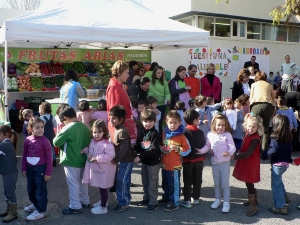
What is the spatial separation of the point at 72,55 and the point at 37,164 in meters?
7.70

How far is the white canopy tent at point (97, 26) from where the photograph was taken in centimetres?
695

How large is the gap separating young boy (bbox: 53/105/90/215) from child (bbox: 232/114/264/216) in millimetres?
2017

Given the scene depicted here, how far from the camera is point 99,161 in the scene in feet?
15.5

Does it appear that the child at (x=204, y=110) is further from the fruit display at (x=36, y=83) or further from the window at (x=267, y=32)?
the window at (x=267, y=32)

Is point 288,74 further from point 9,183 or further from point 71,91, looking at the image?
point 9,183

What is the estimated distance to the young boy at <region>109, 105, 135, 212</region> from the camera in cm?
486

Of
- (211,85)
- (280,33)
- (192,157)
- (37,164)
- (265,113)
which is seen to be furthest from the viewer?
(280,33)

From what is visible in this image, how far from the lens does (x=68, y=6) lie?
8.08 meters

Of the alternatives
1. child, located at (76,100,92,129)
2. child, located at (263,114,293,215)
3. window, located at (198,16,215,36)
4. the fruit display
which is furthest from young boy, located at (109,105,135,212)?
window, located at (198,16,215,36)

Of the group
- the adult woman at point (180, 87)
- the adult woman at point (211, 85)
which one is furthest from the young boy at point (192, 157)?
the adult woman at point (211, 85)

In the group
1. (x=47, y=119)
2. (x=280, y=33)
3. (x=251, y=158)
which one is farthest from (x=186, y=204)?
(x=280, y=33)

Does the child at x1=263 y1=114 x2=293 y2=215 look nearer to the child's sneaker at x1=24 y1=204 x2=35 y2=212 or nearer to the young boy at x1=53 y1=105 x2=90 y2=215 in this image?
the young boy at x1=53 y1=105 x2=90 y2=215

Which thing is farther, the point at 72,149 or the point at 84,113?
the point at 84,113

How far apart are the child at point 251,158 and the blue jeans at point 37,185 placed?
97.9 inches
